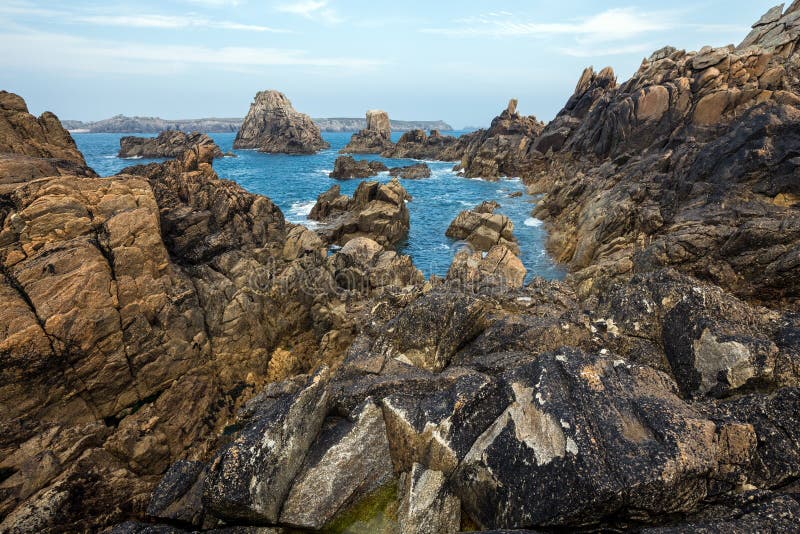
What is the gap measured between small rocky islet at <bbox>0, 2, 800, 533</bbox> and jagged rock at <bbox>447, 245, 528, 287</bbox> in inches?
14.2

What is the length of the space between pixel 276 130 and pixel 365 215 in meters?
153

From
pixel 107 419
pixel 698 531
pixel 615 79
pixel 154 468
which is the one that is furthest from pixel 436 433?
pixel 615 79

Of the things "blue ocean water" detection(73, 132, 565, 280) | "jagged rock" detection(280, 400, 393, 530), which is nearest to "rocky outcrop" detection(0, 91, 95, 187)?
"jagged rock" detection(280, 400, 393, 530)

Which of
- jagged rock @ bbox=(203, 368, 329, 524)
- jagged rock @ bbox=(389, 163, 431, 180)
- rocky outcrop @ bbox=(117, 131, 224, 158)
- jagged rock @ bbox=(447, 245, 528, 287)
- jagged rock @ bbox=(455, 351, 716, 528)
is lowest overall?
jagged rock @ bbox=(447, 245, 528, 287)

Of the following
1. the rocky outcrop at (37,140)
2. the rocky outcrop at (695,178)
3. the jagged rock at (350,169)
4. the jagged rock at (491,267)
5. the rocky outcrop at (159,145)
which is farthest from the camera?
the rocky outcrop at (159,145)

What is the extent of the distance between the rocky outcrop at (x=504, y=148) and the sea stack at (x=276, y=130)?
8694cm

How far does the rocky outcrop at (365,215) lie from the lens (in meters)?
48.4

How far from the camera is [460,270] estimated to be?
30.8 m

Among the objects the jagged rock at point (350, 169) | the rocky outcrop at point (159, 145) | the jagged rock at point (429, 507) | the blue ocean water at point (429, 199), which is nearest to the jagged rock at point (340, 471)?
the jagged rock at point (429, 507)

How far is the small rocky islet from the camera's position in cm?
681

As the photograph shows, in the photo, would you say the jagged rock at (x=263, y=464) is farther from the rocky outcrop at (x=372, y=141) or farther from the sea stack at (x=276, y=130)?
the sea stack at (x=276, y=130)

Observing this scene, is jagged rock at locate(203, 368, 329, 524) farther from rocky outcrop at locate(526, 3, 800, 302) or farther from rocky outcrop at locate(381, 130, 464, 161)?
rocky outcrop at locate(381, 130, 464, 161)

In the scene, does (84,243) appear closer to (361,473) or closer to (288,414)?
(288,414)

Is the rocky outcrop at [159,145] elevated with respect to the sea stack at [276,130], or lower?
lower
